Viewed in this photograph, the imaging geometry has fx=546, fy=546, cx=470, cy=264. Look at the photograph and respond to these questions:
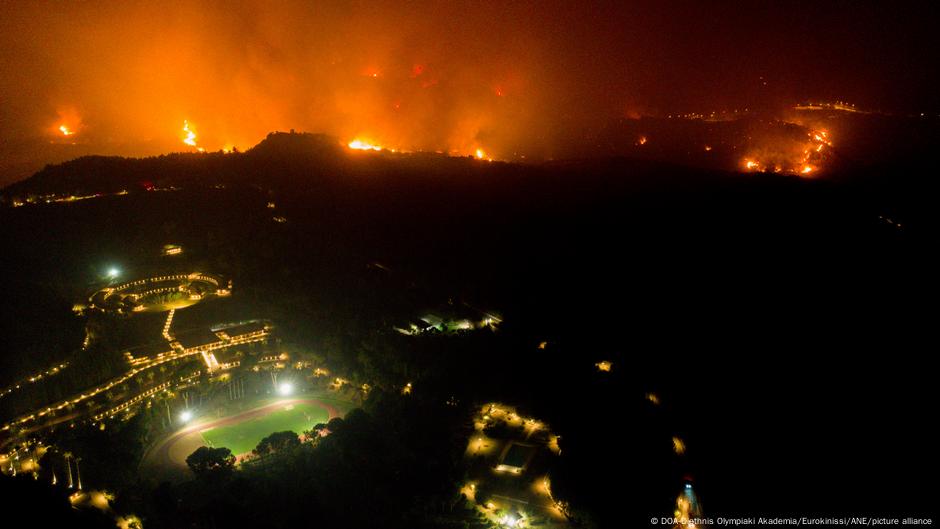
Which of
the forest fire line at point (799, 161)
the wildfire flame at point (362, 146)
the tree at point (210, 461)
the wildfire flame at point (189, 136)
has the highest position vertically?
the wildfire flame at point (189, 136)

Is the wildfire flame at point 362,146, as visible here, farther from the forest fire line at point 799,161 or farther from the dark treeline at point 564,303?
the forest fire line at point 799,161

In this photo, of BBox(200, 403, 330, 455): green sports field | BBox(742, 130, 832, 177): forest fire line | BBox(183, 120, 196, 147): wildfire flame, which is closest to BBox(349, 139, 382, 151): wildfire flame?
BBox(183, 120, 196, 147): wildfire flame

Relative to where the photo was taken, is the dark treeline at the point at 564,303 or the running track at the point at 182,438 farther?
the running track at the point at 182,438

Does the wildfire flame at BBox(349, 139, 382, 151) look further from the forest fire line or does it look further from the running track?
the forest fire line

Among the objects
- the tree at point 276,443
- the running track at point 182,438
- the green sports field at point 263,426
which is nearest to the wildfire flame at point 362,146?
the running track at point 182,438

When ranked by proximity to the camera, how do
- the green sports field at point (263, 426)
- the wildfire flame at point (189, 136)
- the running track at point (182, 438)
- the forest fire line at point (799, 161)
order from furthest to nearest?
the wildfire flame at point (189, 136) → the forest fire line at point (799, 161) → the green sports field at point (263, 426) → the running track at point (182, 438)

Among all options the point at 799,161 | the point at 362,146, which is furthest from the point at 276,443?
the point at 799,161
